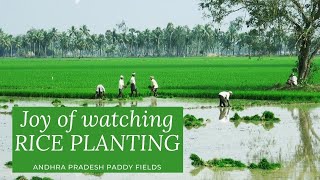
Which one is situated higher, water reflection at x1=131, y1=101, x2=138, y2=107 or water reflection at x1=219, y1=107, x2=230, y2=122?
water reflection at x1=219, y1=107, x2=230, y2=122

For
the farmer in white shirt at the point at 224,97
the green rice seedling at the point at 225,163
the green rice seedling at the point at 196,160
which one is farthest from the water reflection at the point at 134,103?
the green rice seedling at the point at 225,163

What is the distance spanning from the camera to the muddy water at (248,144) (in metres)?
13.8

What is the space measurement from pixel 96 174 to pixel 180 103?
628 inches

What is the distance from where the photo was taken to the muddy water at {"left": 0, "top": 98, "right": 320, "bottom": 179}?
13805 millimetres

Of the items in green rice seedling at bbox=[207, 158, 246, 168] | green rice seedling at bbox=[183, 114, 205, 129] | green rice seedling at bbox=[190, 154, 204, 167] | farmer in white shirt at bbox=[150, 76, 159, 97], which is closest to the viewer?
green rice seedling at bbox=[207, 158, 246, 168]

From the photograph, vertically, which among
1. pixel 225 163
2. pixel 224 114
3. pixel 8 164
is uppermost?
pixel 225 163

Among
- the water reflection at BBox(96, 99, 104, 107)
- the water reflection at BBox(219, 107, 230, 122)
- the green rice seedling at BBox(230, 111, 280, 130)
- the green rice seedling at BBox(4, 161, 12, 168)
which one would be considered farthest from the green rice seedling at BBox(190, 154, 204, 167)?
the water reflection at BBox(96, 99, 104, 107)

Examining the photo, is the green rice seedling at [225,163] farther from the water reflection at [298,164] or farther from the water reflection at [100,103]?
the water reflection at [100,103]

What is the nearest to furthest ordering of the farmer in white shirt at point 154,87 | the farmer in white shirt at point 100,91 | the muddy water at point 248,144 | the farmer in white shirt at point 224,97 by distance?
Answer: the muddy water at point 248,144 → the farmer in white shirt at point 224,97 → the farmer in white shirt at point 100,91 → the farmer in white shirt at point 154,87

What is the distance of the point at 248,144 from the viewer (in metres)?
17.7

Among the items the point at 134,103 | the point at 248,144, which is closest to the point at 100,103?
the point at 134,103

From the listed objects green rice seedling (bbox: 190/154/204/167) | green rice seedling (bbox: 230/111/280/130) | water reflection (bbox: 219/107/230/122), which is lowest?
water reflection (bbox: 219/107/230/122)

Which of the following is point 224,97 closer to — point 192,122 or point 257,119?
point 257,119

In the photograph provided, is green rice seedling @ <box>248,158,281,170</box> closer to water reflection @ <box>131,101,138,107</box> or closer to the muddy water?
the muddy water
